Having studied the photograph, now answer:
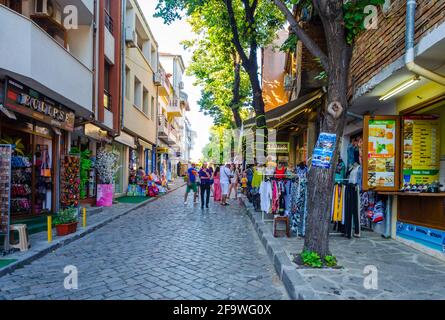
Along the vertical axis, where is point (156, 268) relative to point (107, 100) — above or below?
below

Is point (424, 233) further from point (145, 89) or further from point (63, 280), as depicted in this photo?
point (145, 89)

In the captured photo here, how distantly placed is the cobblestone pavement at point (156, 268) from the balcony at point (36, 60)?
13.0 ft

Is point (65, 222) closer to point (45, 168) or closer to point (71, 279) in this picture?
point (45, 168)

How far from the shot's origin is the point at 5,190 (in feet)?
20.8

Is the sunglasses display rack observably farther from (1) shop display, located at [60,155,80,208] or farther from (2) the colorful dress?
(2) the colorful dress

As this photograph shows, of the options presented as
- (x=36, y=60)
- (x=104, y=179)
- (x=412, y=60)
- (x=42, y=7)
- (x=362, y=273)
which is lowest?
(x=362, y=273)

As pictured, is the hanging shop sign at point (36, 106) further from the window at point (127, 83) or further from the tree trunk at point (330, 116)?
the window at point (127, 83)

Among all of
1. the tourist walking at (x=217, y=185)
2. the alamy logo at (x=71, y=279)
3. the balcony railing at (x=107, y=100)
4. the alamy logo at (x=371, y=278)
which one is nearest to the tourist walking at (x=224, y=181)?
the tourist walking at (x=217, y=185)

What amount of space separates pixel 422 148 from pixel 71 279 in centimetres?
690

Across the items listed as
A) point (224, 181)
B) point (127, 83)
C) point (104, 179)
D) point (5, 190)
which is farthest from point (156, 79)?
point (5, 190)

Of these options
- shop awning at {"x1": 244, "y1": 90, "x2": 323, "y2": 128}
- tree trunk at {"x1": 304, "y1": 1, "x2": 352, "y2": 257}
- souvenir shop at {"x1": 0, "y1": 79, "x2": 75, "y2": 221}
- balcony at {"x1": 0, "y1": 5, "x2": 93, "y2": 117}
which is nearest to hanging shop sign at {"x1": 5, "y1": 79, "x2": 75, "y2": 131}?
souvenir shop at {"x1": 0, "y1": 79, "x2": 75, "y2": 221}

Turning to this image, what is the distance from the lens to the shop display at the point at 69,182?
10.4 m

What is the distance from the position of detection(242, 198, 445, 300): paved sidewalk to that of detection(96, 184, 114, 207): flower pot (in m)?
8.81
